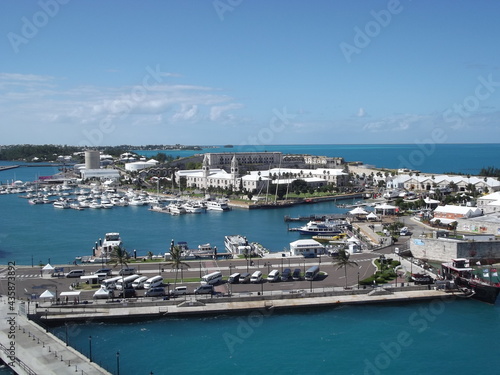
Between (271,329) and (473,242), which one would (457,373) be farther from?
(473,242)

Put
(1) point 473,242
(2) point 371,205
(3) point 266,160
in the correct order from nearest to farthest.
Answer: (1) point 473,242, (2) point 371,205, (3) point 266,160

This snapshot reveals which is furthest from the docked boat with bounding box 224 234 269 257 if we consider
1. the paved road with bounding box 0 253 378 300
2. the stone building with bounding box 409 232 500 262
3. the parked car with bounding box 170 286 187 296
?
the stone building with bounding box 409 232 500 262

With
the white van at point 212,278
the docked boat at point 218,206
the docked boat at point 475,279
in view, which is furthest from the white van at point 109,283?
the docked boat at point 218,206

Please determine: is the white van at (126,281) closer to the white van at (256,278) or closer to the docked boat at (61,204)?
the white van at (256,278)

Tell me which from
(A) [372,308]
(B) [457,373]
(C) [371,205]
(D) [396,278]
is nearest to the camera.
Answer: (B) [457,373]

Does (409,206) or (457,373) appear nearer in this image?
(457,373)

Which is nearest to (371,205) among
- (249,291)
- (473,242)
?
(473,242)

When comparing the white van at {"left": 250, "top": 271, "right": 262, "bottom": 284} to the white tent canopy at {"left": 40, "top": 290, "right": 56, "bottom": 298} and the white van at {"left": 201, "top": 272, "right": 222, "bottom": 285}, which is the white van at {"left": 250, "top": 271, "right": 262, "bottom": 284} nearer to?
the white van at {"left": 201, "top": 272, "right": 222, "bottom": 285}
